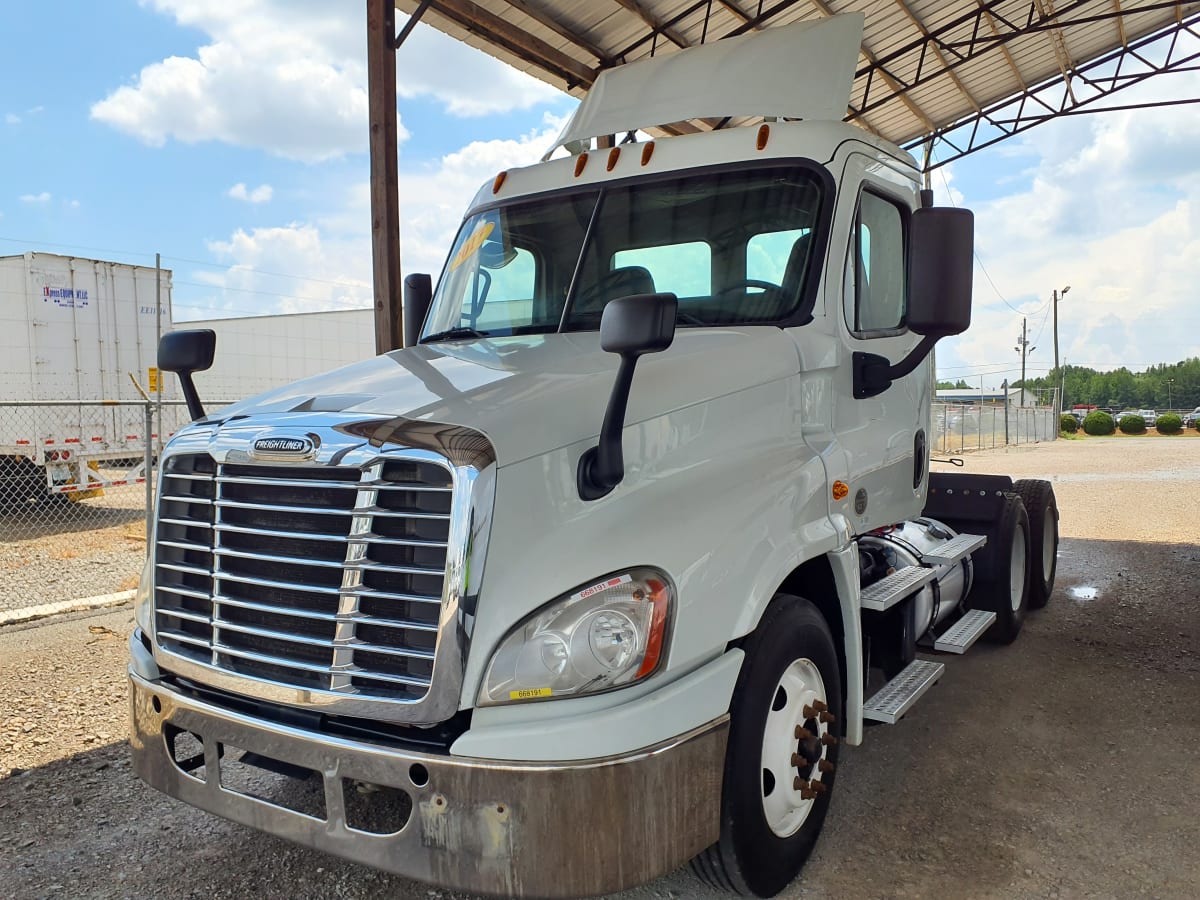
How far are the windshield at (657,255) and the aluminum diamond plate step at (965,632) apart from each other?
90.8 inches

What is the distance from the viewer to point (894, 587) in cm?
385

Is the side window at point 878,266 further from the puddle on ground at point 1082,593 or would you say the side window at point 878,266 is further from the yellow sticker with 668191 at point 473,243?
the puddle on ground at point 1082,593

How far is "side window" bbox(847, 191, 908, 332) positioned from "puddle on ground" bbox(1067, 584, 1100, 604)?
4.37m

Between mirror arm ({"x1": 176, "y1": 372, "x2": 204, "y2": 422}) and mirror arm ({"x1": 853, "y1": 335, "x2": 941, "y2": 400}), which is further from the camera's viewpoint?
mirror arm ({"x1": 853, "y1": 335, "x2": 941, "y2": 400})

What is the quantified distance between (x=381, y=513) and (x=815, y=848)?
6.79ft

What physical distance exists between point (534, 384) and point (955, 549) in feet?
10.9

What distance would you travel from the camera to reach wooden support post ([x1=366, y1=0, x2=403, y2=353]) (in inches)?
278

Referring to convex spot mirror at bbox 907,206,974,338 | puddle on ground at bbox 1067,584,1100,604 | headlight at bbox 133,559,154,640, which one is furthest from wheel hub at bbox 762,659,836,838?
puddle on ground at bbox 1067,584,1100,604

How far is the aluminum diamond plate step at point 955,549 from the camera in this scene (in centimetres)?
458

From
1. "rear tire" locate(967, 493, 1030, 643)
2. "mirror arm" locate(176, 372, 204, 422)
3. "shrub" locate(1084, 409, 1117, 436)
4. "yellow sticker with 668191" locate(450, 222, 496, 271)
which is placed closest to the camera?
"mirror arm" locate(176, 372, 204, 422)

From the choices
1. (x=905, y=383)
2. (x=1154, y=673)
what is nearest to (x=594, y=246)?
(x=905, y=383)

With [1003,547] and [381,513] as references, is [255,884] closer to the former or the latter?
[381,513]

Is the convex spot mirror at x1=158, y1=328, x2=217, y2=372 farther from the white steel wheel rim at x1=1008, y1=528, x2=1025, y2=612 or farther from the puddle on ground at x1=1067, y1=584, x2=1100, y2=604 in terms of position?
the puddle on ground at x1=1067, y1=584, x2=1100, y2=604

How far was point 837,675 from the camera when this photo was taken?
10.1ft
